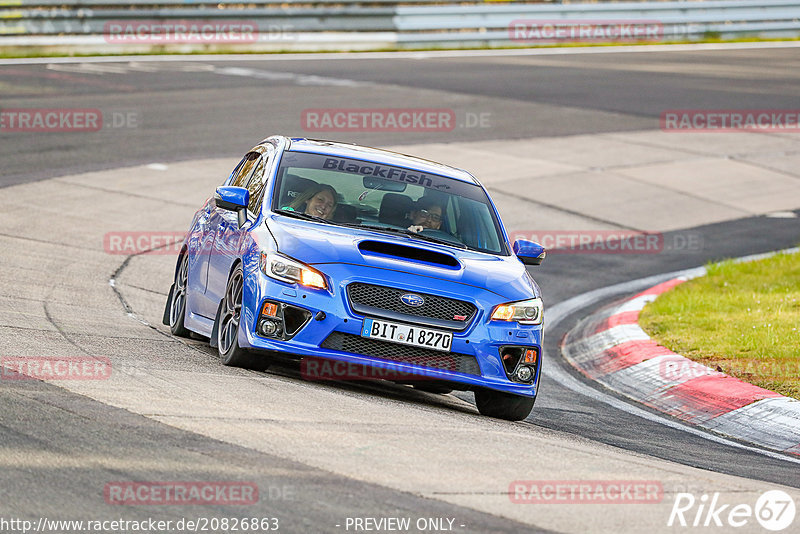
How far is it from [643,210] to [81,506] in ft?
49.4

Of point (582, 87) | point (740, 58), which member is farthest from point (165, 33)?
point (740, 58)

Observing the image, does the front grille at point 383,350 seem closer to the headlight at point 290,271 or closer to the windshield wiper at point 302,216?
the headlight at point 290,271

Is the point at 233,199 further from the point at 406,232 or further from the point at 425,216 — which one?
the point at 425,216

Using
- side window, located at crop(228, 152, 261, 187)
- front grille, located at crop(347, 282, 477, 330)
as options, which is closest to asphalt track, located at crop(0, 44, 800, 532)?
front grille, located at crop(347, 282, 477, 330)

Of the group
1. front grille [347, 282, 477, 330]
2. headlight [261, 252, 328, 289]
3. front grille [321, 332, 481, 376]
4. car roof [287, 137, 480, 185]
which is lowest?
front grille [321, 332, 481, 376]

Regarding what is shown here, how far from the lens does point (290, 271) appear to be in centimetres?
837

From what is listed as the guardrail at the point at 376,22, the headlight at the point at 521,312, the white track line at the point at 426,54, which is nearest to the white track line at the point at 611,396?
the headlight at the point at 521,312

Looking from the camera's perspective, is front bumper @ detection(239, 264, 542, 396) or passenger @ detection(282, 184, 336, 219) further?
passenger @ detection(282, 184, 336, 219)

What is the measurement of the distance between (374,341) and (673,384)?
11.4 feet

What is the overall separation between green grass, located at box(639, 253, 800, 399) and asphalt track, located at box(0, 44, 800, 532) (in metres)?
1.12

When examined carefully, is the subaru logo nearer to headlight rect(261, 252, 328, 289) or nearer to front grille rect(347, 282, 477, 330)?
front grille rect(347, 282, 477, 330)

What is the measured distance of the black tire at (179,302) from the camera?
34.0ft

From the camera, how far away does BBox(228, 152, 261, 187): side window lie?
34.2 ft

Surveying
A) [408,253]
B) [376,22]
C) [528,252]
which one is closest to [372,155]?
[528,252]
